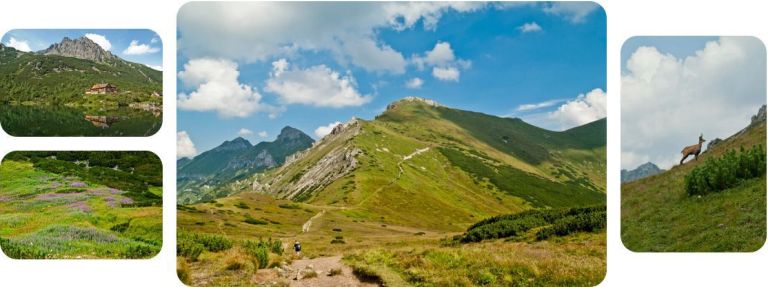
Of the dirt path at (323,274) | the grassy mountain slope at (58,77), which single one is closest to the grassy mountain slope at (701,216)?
the dirt path at (323,274)

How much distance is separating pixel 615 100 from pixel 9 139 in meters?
10.1

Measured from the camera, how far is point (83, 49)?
854 centimetres

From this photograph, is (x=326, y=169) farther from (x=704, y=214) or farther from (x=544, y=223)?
(x=704, y=214)

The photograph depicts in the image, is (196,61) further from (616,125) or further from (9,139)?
(616,125)

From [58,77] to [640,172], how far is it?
10708mm

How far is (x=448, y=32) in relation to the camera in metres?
9.05

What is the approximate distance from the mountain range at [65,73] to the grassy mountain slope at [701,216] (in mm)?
8452

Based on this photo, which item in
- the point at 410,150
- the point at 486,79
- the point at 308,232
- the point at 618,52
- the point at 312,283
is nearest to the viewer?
the point at 618,52

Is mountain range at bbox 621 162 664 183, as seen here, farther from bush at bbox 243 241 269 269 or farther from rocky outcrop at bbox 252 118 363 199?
rocky outcrop at bbox 252 118 363 199

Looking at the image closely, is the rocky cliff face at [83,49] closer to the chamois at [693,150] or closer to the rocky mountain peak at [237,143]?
the rocky mountain peak at [237,143]

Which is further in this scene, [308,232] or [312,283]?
[308,232]

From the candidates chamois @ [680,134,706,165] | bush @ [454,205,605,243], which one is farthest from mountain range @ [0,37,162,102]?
chamois @ [680,134,706,165]

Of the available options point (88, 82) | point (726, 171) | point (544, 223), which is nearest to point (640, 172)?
point (726, 171)

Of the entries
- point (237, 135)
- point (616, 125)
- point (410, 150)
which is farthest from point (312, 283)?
point (410, 150)
